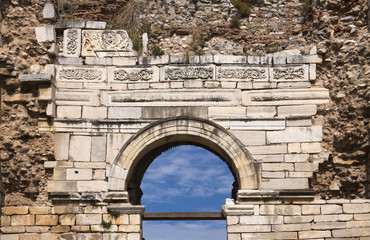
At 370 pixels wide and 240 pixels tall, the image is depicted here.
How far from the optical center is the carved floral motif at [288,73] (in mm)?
10164

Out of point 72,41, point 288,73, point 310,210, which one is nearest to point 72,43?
point 72,41

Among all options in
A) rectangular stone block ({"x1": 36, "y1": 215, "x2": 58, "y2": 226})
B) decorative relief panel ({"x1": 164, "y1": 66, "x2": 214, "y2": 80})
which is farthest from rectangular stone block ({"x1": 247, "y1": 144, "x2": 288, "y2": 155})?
rectangular stone block ({"x1": 36, "y1": 215, "x2": 58, "y2": 226})

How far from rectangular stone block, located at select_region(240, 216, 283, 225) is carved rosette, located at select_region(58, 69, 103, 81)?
3.76 meters

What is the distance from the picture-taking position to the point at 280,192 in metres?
9.50

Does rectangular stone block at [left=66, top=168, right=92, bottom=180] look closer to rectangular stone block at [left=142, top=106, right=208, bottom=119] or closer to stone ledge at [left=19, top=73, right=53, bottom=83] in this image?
rectangular stone block at [left=142, top=106, right=208, bottom=119]

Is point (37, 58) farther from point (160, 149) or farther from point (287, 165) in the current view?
point (287, 165)

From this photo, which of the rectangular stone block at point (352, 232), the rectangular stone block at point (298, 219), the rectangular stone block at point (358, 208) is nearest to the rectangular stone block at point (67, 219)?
the rectangular stone block at point (298, 219)

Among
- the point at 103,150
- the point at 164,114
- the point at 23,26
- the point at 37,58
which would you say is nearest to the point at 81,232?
the point at 103,150

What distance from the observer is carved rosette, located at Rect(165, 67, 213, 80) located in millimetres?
10172

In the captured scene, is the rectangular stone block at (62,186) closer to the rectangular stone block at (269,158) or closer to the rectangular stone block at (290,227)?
the rectangular stone block at (269,158)

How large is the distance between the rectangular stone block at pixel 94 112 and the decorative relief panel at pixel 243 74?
224cm

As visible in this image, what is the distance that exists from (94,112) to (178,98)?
1.59 metres

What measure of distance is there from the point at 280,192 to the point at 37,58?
5180 millimetres

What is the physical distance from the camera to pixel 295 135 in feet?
32.2
